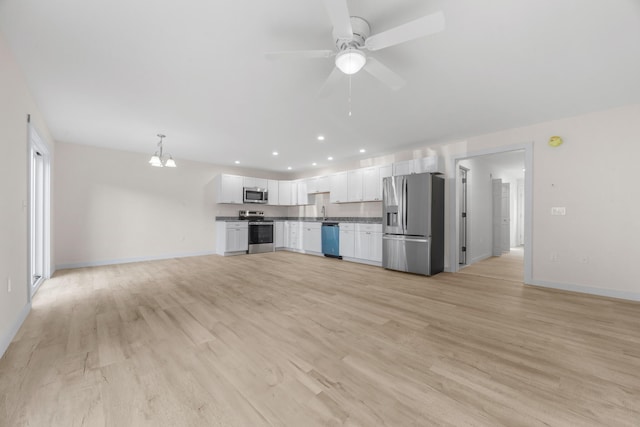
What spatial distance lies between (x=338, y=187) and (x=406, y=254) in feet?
8.84

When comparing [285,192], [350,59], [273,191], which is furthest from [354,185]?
[350,59]

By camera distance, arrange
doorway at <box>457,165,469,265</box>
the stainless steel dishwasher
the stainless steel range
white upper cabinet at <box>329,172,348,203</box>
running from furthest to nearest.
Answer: the stainless steel range → white upper cabinet at <box>329,172,348,203</box> → the stainless steel dishwasher → doorway at <box>457,165,469,265</box>

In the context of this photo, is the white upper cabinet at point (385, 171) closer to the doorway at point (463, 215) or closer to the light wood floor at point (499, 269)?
A: the doorway at point (463, 215)

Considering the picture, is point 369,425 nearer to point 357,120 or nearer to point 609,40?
point 609,40

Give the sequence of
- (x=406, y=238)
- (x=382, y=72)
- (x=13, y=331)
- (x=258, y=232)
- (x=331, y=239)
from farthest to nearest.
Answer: (x=258, y=232) → (x=331, y=239) → (x=406, y=238) → (x=13, y=331) → (x=382, y=72)

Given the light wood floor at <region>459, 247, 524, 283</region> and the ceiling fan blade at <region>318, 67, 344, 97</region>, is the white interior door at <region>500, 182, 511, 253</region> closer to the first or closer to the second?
the light wood floor at <region>459, 247, 524, 283</region>

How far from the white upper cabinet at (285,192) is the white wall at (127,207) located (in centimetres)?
195

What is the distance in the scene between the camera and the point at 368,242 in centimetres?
564

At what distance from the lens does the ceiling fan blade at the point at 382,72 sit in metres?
1.97

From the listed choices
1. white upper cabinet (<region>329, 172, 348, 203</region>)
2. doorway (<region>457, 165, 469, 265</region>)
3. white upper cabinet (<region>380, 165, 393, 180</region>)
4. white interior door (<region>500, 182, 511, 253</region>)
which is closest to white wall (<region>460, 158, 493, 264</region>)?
doorway (<region>457, 165, 469, 265</region>)

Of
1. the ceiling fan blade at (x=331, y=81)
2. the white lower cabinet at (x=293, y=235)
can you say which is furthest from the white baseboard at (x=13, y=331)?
the white lower cabinet at (x=293, y=235)

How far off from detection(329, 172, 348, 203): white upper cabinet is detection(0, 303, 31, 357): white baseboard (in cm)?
557

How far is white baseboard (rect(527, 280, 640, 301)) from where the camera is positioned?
3262mm

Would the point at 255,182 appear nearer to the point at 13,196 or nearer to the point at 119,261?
the point at 119,261
